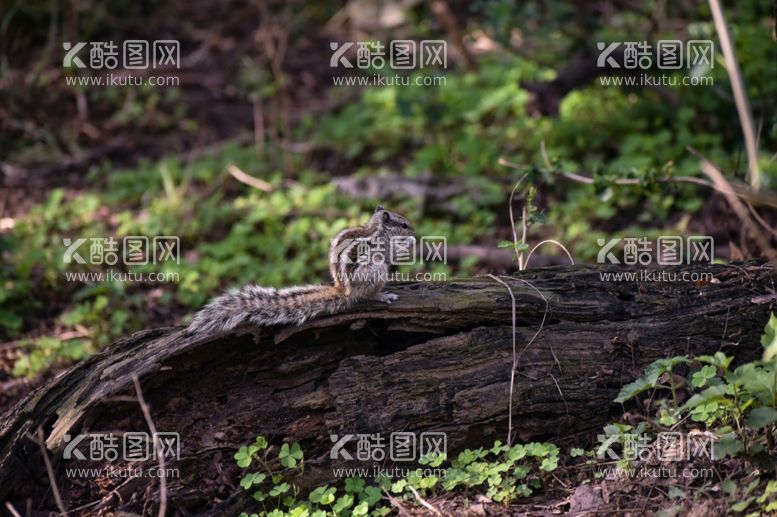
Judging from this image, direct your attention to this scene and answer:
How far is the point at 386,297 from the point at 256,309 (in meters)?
0.84

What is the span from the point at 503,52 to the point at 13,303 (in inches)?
355

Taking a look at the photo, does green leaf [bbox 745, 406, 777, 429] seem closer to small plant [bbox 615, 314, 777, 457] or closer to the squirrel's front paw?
small plant [bbox 615, 314, 777, 457]

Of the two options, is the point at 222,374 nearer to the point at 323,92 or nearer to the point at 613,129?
the point at 613,129

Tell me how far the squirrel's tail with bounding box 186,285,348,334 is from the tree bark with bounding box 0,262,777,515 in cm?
7

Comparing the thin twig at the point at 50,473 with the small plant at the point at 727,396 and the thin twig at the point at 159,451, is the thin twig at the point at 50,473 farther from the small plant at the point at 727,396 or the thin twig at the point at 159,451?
the small plant at the point at 727,396

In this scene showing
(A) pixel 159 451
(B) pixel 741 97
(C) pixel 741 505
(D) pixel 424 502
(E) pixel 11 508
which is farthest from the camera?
(D) pixel 424 502

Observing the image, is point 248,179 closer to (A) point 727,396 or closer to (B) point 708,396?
(A) point 727,396

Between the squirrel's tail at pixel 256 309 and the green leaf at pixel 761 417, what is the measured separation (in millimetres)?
2469

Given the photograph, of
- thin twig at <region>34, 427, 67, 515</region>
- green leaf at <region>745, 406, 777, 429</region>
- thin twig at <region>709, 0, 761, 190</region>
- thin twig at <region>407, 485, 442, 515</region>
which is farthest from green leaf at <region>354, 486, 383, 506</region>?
thin twig at <region>709, 0, 761, 190</region>

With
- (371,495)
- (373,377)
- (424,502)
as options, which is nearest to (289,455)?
(371,495)

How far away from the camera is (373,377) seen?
483 cm

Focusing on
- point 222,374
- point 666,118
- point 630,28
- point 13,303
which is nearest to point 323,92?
point 630,28

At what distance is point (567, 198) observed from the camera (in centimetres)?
979

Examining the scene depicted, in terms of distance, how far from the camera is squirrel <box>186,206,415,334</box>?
4.81 meters
